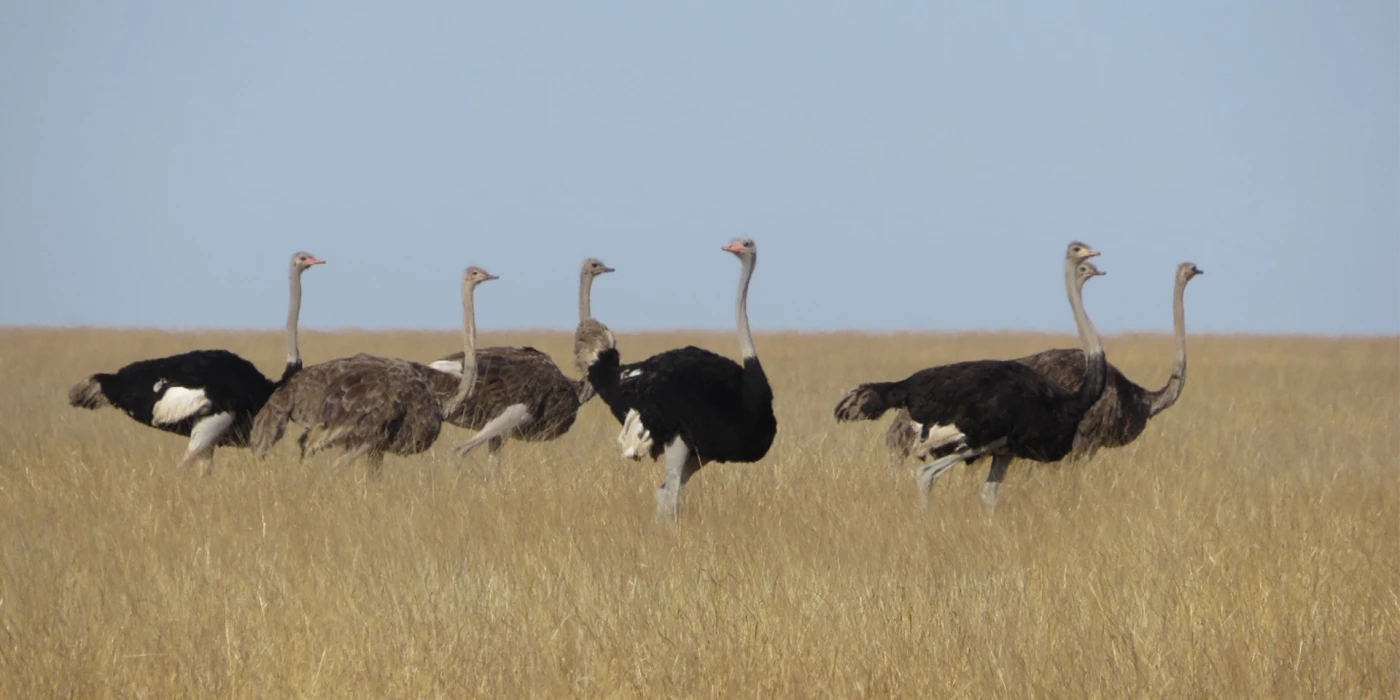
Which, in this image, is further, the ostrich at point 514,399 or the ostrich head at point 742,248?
the ostrich at point 514,399

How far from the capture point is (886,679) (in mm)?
4414

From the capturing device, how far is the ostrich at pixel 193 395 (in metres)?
8.66

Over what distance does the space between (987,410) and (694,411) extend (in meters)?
1.38

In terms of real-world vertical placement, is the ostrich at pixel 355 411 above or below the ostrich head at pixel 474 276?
below

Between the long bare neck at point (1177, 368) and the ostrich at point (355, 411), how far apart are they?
13.0ft

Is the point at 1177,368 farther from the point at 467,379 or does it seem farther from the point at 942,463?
the point at 467,379

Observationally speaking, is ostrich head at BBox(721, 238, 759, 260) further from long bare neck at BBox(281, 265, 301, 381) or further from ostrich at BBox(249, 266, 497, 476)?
long bare neck at BBox(281, 265, 301, 381)

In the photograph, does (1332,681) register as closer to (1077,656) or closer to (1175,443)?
(1077,656)

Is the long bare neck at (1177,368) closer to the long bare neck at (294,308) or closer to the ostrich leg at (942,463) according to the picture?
the ostrich leg at (942,463)

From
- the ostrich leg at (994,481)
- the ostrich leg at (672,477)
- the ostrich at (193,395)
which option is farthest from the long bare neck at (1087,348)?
the ostrich at (193,395)

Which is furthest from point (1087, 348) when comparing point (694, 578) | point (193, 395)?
point (193, 395)

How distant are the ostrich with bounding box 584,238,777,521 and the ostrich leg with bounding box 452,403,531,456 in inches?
80.6

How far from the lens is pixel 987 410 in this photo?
752 cm

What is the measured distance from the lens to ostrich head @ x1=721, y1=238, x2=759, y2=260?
25.6 feet
